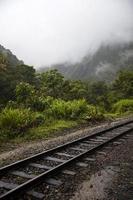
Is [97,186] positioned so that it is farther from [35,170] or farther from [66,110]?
[66,110]

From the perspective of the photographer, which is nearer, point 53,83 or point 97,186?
point 97,186

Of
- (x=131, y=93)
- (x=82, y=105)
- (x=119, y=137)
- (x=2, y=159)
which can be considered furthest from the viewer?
(x=131, y=93)

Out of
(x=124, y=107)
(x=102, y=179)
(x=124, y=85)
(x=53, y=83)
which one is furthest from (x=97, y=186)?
(x=124, y=85)

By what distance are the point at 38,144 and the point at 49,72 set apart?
43.1 meters

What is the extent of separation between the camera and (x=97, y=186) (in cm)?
697

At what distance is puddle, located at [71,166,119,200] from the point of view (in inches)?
249

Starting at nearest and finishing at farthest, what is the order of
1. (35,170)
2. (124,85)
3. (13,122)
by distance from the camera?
(35,170), (13,122), (124,85)

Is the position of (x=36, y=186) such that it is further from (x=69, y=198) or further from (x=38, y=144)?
(x=38, y=144)

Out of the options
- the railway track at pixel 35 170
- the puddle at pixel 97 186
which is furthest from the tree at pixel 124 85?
the puddle at pixel 97 186

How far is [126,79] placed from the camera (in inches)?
2142

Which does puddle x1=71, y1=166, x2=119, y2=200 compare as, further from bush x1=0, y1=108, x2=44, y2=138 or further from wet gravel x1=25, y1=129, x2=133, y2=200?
bush x1=0, y1=108, x2=44, y2=138

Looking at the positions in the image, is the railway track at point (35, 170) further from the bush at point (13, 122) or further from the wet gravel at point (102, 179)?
the bush at point (13, 122)

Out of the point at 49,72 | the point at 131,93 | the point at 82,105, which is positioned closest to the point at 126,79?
the point at 131,93

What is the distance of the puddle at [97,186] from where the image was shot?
633 cm
